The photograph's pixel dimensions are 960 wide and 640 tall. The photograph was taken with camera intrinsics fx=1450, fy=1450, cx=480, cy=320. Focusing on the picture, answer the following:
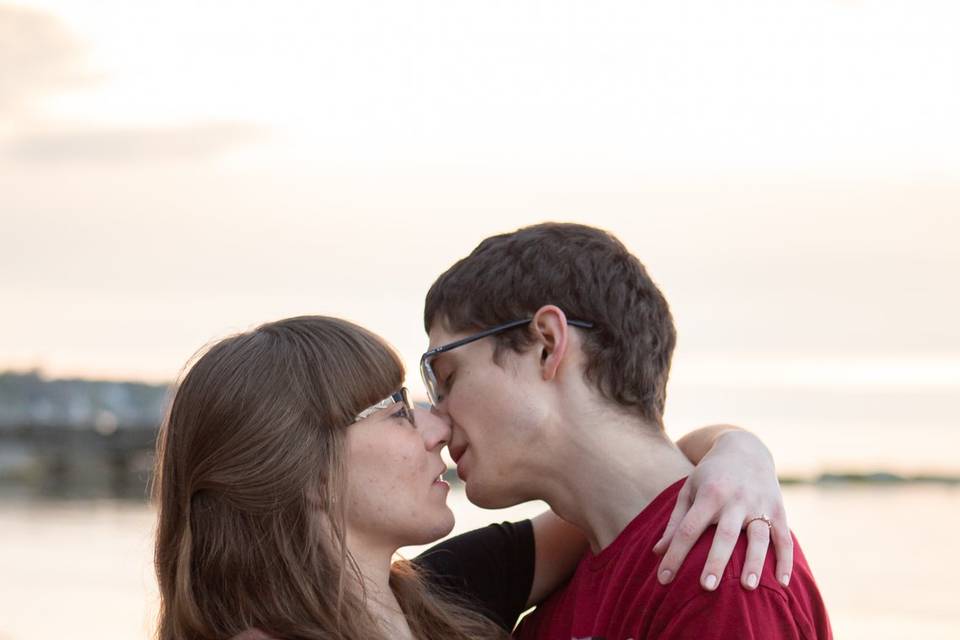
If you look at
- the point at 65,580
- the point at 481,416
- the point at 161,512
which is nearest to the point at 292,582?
the point at 161,512

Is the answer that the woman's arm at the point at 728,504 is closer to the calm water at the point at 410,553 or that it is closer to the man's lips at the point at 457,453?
the man's lips at the point at 457,453

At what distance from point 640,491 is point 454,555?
2.47ft

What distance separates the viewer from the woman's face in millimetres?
3492

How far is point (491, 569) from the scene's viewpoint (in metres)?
4.01

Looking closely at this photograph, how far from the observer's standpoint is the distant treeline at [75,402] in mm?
43062

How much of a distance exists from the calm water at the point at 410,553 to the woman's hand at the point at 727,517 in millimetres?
1493

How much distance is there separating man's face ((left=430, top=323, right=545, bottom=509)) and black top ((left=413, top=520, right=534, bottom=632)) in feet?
0.72

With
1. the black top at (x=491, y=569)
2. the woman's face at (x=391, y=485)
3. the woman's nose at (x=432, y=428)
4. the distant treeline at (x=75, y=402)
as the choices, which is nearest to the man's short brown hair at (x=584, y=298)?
the woman's nose at (x=432, y=428)

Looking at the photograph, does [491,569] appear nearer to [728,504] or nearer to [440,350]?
[440,350]

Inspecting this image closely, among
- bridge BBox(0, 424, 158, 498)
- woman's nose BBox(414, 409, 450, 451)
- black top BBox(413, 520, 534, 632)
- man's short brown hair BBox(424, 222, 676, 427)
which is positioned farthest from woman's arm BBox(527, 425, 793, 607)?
bridge BBox(0, 424, 158, 498)

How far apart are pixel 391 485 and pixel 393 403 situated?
0.20m

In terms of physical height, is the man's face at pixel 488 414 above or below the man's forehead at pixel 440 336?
below

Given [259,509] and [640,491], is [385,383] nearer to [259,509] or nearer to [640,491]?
[259,509]

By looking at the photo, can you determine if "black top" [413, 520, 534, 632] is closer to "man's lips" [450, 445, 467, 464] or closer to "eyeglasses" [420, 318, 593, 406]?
"man's lips" [450, 445, 467, 464]
